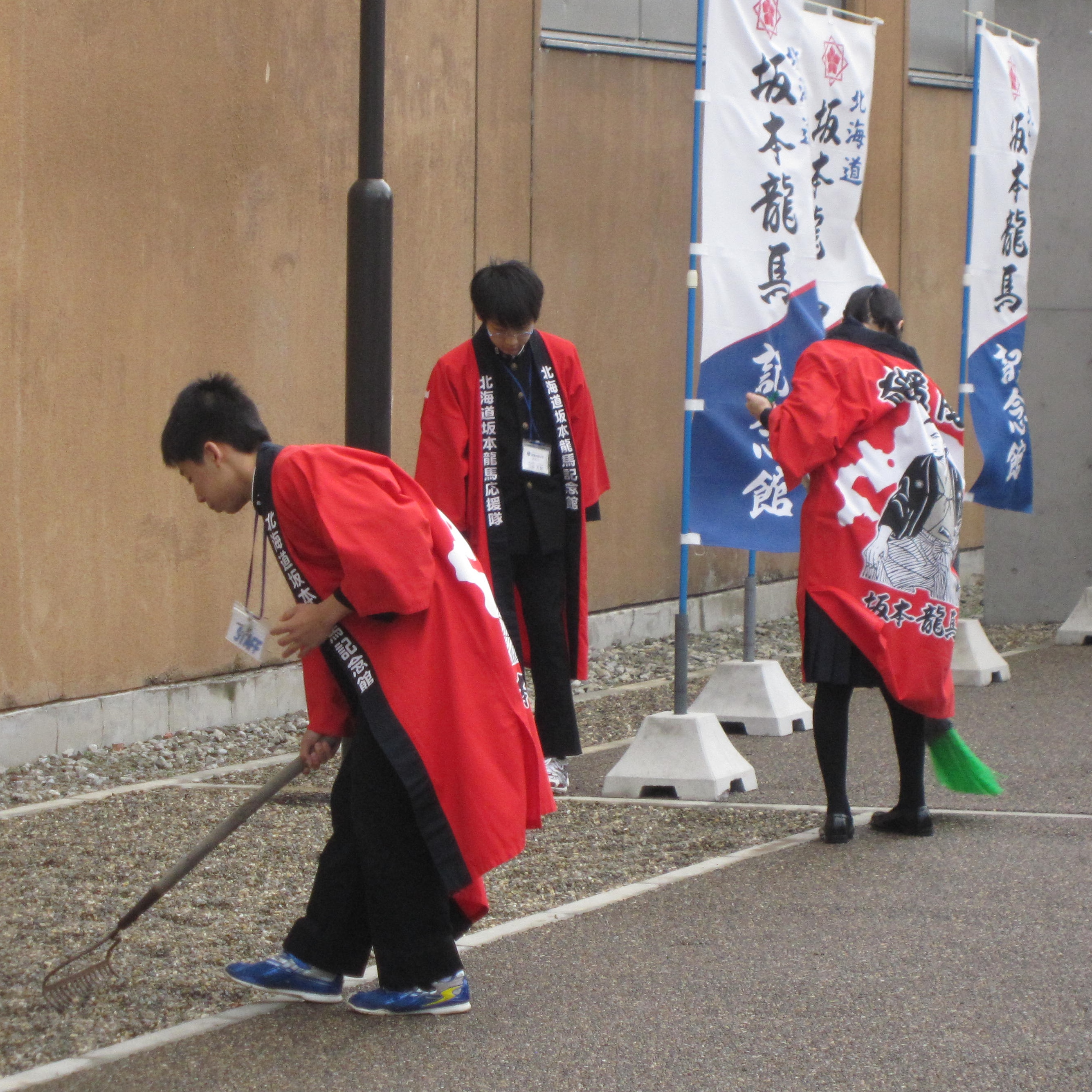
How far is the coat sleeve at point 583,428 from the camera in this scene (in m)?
6.38

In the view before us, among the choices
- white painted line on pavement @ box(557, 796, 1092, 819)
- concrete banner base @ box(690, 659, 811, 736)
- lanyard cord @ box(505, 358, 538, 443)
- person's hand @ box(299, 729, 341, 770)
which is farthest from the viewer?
concrete banner base @ box(690, 659, 811, 736)

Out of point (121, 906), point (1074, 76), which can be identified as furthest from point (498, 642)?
point (1074, 76)

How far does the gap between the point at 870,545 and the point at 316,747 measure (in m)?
2.27

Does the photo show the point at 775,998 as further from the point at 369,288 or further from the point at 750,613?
the point at 750,613

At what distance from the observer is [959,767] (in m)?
5.79

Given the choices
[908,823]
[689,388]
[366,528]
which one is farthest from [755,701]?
[366,528]

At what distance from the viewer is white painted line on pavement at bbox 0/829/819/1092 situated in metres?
3.54

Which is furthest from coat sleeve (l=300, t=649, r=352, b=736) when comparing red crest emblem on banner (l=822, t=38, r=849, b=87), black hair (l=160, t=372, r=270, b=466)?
red crest emblem on banner (l=822, t=38, r=849, b=87)

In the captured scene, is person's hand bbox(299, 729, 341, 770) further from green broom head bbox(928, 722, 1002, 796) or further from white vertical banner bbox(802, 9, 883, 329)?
white vertical banner bbox(802, 9, 883, 329)

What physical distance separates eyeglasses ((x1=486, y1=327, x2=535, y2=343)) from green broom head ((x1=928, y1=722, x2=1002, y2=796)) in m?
1.96

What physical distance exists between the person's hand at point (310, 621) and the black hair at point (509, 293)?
241cm

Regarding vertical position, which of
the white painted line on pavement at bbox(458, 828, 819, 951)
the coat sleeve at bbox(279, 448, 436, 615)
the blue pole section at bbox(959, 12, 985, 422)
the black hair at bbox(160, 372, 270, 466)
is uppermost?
the blue pole section at bbox(959, 12, 985, 422)

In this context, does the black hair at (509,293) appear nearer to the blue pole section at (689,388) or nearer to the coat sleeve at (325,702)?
the blue pole section at (689,388)

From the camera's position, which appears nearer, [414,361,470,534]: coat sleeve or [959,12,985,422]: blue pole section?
[414,361,470,534]: coat sleeve
